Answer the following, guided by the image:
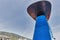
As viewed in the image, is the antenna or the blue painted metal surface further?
the antenna

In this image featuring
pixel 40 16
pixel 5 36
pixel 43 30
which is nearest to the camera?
pixel 43 30

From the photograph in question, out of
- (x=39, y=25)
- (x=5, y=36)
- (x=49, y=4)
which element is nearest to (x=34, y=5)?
(x=49, y=4)

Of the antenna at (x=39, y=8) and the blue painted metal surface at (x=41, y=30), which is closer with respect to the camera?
the blue painted metal surface at (x=41, y=30)

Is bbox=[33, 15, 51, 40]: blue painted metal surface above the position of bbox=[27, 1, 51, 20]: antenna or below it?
below

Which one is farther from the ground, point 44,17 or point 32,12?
point 32,12

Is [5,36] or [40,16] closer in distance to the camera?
[40,16]

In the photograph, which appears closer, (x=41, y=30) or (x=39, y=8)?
(x=41, y=30)

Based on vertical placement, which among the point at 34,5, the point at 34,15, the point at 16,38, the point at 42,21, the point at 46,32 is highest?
the point at 16,38

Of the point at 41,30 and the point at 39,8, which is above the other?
the point at 39,8

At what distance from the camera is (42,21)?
10961mm

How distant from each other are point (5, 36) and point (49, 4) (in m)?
28.5

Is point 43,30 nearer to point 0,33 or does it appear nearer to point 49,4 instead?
point 49,4

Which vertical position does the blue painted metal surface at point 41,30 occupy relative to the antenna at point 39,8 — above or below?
below

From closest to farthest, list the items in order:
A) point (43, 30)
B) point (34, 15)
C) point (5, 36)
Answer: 1. point (43, 30)
2. point (34, 15)
3. point (5, 36)
